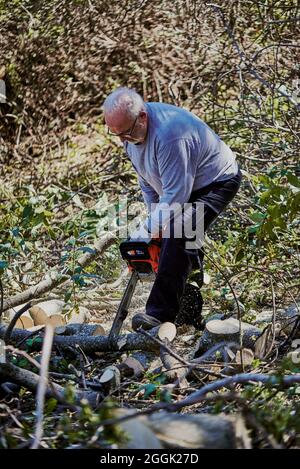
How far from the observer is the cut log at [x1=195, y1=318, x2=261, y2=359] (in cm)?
477

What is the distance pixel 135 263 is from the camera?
5.30m

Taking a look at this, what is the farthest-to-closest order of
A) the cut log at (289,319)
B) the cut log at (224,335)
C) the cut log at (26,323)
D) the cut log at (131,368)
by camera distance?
the cut log at (26,323) < the cut log at (289,319) < the cut log at (224,335) < the cut log at (131,368)

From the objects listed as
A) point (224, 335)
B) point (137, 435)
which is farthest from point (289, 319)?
point (137, 435)

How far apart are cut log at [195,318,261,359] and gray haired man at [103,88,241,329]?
0.39 meters

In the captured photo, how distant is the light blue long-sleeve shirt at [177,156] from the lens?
201 inches

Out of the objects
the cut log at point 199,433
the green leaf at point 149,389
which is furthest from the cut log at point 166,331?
the cut log at point 199,433

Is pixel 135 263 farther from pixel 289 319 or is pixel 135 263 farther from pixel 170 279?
pixel 289 319

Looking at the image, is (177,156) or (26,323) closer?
(177,156)

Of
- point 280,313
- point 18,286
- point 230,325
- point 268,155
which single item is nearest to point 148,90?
point 268,155

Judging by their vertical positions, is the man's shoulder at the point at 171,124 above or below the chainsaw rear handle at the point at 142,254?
above

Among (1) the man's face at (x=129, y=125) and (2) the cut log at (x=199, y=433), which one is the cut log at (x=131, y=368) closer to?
(1) the man's face at (x=129, y=125)

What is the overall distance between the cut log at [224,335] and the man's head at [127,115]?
1260 millimetres

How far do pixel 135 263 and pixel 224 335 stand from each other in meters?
0.83
